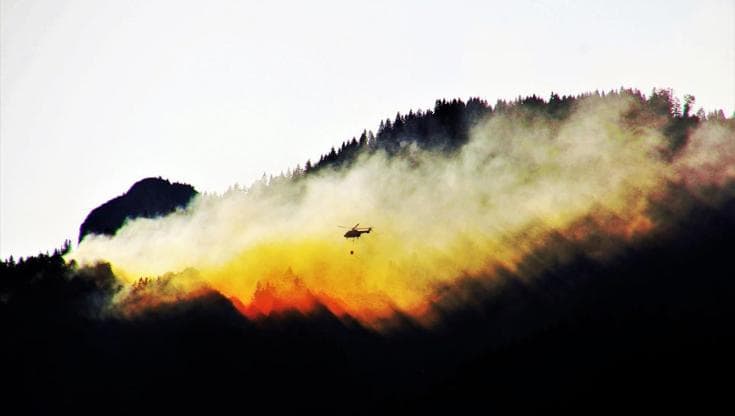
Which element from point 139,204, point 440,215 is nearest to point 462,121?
point 440,215

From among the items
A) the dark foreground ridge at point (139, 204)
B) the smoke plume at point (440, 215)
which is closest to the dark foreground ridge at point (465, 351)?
the smoke plume at point (440, 215)

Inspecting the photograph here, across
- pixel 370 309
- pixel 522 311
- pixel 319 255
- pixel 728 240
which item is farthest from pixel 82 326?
pixel 728 240

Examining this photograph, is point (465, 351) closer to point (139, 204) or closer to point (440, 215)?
point (440, 215)

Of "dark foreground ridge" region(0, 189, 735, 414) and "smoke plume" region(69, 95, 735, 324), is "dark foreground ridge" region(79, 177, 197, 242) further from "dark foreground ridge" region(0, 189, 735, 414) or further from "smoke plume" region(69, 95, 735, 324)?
"dark foreground ridge" region(0, 189, 735, 414)

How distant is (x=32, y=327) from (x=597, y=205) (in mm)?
94792

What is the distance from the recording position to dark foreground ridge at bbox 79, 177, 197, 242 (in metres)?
168

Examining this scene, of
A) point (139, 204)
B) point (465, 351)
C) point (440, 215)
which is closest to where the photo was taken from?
point (465, 351)

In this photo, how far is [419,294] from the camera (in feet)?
361

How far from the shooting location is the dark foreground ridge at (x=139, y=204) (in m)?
168

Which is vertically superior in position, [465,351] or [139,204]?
[139,204]

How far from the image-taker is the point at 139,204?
17300 cm

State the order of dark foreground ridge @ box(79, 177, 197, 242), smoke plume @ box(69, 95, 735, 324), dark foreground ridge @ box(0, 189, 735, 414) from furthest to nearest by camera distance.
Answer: dark foreground ridge @ box(79, 177, 197, 242) < smoke plume @ box(69, 95, 735, 324) < dark foreground ridge @ box(0, 189, 735, 414)

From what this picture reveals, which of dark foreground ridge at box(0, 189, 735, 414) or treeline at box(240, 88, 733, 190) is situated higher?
treeline at box(240, 88, 733, 190)

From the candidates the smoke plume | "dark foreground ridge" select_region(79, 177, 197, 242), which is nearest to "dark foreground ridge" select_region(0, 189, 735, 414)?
the smoke plume
